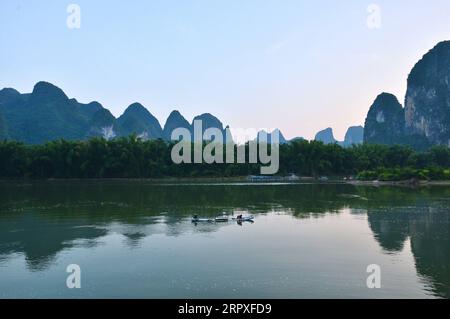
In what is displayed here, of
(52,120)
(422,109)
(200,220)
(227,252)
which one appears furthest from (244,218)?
(52,120)

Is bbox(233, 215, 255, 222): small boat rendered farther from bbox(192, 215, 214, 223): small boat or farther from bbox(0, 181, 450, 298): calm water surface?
bbox(192, 215, 214, 223): small boat

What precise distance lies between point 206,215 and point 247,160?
2212 inches

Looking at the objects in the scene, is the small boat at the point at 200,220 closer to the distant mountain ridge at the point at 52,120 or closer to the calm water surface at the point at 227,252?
the calm water surface at the point at 227,252

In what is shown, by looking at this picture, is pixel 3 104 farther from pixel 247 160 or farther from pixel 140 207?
pixel 140 207

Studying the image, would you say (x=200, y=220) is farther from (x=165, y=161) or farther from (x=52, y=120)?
(x=52, y=120)

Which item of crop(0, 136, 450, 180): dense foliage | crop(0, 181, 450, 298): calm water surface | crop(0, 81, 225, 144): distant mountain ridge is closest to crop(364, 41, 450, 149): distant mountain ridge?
crop(0, 136, 450, 180): dense foliage

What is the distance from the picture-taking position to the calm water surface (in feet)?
42.4

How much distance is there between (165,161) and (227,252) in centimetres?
6494

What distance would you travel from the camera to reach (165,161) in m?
81.7

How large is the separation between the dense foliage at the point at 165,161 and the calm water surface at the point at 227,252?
1634 inches

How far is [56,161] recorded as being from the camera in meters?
74.0
